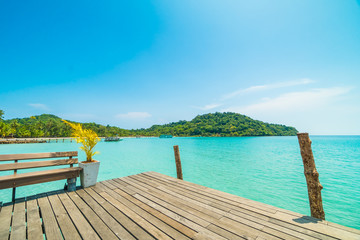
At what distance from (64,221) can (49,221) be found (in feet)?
0.74

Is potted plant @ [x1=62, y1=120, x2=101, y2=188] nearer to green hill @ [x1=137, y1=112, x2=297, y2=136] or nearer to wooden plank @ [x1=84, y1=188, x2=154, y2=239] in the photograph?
wooden plank @ [x1=84, y1=188, x2=154, y2=239]

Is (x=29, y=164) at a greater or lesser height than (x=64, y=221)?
greater

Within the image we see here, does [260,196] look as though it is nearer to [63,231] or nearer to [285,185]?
[285,185]

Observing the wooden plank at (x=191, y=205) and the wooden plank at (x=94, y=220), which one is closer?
the wooden plank at (x=94, y=220)

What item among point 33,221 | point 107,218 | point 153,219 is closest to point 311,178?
point 153,219

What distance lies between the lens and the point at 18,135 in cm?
5675

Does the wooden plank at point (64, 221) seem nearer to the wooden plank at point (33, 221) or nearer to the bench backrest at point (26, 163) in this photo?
the wooden plank at point (33, 221)

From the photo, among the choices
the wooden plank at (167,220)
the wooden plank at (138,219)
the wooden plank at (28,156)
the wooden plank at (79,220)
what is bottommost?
the wooden plank at (167,220)

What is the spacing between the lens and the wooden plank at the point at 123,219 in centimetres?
206

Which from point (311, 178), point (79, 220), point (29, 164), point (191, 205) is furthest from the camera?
point (29, 164)

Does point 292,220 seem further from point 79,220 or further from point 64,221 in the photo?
point 64,221

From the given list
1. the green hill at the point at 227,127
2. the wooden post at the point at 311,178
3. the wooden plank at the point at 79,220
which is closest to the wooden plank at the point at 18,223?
the wooden plank at the point at 79,220

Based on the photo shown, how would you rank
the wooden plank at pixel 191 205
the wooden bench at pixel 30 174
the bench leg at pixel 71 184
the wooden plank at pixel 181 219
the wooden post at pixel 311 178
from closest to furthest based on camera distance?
the wooden plank at pixel 181 219
the wooden plank at pixel 191 205
the wooden post at pixel 311 178
the wooden bench at pixel 30 174
the bench leg at pixel 71 184

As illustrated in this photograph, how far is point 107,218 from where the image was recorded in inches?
96.6
